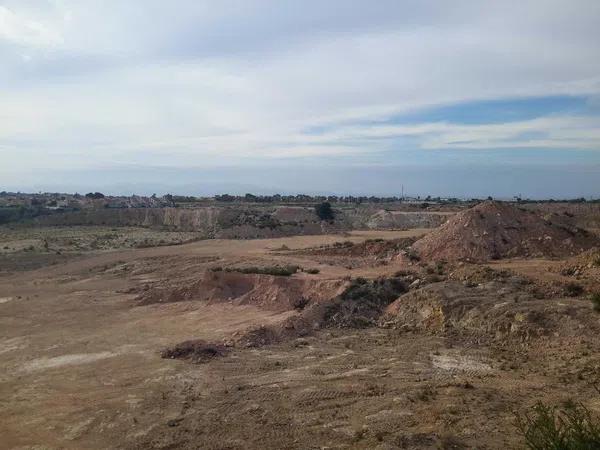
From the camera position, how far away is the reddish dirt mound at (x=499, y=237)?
87.7 feet

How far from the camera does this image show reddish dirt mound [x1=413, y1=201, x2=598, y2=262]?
87.7ft

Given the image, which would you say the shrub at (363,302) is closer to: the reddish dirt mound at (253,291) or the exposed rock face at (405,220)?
the reddish dirt mound at (253,291)

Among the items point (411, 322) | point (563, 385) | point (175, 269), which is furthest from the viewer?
point (175, 269)

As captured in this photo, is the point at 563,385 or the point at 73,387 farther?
the point at 73,387

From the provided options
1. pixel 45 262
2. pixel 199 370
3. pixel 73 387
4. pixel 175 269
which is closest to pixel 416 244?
pixel 175 269

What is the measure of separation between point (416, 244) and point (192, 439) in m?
22.0

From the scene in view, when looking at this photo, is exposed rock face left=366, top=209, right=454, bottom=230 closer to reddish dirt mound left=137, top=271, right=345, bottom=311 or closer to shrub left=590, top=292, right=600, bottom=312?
reddish dirt mound left=137, top=271, right=345, bottom=311

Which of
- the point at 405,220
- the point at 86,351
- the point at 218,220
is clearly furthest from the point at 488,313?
the point at 218,220

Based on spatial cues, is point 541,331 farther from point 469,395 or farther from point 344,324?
point 344,324

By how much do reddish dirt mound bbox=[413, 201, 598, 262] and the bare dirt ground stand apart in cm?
423

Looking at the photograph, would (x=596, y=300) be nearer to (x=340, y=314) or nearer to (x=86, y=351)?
(x=340, y=314)

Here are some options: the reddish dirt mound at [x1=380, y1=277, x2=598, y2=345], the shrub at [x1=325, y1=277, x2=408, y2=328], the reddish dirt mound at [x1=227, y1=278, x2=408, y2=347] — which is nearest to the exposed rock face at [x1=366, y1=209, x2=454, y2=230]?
the shrub at [x1=325, y1=277, x2=408, y2=328]

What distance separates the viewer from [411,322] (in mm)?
16719

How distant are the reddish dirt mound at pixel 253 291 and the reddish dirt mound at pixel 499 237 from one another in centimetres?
792
